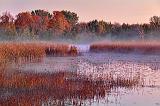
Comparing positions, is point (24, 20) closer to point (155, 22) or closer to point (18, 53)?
point (155, 22)

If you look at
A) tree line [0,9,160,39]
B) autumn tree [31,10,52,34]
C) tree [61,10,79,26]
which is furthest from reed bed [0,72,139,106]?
tree [61,10,79,26]

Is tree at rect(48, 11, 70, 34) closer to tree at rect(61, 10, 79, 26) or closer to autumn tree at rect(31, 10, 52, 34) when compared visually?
autumn tree at rect(31, 10, 52, 34)

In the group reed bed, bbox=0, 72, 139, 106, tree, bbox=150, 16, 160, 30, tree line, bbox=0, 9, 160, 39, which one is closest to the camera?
reed bed, bbox=0, 72, 139, 106

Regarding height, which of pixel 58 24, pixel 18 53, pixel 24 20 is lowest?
pixel 18 53

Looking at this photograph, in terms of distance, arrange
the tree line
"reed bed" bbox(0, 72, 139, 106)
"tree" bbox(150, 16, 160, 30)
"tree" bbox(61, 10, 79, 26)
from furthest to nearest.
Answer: "tree" bbox(61, 10, 79, 26)
"tree" bbox(150, 16, 160, 30)
the tree line
"reed bed" bbox(0, 72, 139, 106)

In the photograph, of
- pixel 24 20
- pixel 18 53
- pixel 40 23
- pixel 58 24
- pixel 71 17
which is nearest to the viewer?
pixel 18 53

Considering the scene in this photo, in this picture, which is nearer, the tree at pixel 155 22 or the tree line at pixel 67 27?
the tree line at pixel 67 27

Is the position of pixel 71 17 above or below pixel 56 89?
above

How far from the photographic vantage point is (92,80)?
48.3 feet

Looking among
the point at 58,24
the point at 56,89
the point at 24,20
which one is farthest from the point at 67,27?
the point at 56,89

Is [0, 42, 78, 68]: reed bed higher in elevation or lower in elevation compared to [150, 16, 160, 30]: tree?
lower

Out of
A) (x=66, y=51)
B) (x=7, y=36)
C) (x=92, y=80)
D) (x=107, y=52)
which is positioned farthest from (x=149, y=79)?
(x=7, y=36)

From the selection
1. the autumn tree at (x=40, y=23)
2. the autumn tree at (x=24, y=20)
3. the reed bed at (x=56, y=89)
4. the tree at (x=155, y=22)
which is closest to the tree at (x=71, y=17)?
the autumn tree at (x=40, y=23)

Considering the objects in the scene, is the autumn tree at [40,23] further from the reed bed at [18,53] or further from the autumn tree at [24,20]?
the reed bed at [18,53]
